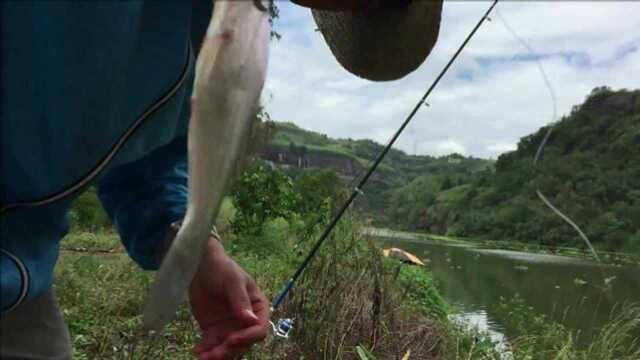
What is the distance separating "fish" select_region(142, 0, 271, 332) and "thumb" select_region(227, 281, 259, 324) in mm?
377

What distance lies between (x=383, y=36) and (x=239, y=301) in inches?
25.8

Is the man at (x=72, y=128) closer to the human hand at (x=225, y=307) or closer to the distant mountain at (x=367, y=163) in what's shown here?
the human hand at (x=225, y=307)

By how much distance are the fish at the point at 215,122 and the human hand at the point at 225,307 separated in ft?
1.15

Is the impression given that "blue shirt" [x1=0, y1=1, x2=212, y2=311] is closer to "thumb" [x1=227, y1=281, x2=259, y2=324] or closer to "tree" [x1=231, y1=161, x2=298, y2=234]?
"thumb" [x1=227, y1=281, x2=259, y2=324]

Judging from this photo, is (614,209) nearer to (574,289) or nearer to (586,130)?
(586,130)

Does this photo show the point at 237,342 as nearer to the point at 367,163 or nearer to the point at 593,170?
the point at 367,163

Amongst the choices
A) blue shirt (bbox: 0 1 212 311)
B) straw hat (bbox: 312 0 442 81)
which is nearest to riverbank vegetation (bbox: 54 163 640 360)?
straw hat (bbox: 312 0 442 81)

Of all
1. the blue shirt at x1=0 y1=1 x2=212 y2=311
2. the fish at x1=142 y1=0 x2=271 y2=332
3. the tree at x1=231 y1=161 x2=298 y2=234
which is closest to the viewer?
the fish at x1=142 y1=0 x2=271 y2=332

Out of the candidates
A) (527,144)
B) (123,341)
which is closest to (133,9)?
(123,341)

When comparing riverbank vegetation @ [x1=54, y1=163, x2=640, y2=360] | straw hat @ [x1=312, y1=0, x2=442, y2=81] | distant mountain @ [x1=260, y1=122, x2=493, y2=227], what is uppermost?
straw hat @ [x1=312, y1=0, x2=442, y2=81]

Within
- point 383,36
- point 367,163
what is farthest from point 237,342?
point 367,163

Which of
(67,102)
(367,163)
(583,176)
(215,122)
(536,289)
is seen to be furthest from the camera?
(536,289)

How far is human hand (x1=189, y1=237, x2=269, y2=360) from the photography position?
965mm

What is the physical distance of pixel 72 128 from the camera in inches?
30.1
